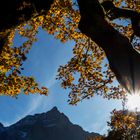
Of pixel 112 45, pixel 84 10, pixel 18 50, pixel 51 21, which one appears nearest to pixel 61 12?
pixel 51 21

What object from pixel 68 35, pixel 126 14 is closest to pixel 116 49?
pixel 126 14

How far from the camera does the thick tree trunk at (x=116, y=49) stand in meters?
7.43

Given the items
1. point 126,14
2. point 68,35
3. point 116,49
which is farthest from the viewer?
point 68,35

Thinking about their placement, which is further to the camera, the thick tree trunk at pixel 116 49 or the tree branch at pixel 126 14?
the tree branch at pixel 126 14

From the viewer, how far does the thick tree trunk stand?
7.43 m

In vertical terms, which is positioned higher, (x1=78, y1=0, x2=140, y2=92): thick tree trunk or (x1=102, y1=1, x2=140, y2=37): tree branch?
Answer: (x1=102, y1=1, x2=140, y2=37): tree branch

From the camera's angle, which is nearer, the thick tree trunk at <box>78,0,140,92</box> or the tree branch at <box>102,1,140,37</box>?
the thick tree trunk at <box>78,0,140,92</box>

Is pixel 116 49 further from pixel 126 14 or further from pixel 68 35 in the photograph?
pixel 68 35

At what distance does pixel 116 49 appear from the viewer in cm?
795

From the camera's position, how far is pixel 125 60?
7629mm

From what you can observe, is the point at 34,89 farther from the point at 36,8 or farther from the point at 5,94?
the point at 36,8

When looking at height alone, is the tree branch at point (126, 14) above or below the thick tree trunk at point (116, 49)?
above

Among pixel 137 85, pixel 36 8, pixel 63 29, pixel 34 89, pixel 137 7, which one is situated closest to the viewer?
pixel 137 85

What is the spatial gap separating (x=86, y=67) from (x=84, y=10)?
13.8 m
